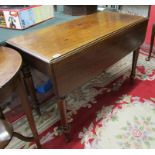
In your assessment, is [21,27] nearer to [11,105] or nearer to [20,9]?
[20,9]

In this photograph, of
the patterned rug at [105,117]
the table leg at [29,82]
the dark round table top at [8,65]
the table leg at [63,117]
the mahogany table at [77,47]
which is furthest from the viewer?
the patterned rug at [105,117]

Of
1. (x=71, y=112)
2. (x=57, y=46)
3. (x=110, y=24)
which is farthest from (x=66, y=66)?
(x=71, y=112)

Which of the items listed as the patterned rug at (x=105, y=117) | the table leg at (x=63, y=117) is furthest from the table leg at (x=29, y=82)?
the table leg at (x=63, y=117)

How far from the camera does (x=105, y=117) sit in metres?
1.52

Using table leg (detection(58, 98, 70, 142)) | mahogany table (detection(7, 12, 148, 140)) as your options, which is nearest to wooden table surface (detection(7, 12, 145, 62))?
mahogany table (detection(7, 12, 148, 140))

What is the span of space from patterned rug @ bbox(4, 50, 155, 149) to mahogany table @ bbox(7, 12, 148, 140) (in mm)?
223

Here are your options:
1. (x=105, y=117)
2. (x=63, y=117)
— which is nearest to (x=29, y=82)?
(x=63, y=117)

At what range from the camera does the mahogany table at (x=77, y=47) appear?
38.9 inches

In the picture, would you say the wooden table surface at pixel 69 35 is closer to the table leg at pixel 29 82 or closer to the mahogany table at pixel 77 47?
the mahogany table at pixel 77 47

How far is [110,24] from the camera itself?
137 cm

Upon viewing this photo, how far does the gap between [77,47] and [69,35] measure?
0.22m

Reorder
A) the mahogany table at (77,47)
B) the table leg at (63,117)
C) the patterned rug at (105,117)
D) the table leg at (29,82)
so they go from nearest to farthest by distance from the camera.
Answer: the mahogany table at (77,47) < the table leg at (63,117) < the table leg at (29,82) < the patterned rug at (105,117)

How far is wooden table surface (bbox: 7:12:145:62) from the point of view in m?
1.03

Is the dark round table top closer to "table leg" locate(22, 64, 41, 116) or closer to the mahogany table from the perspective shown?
the mahogany table
